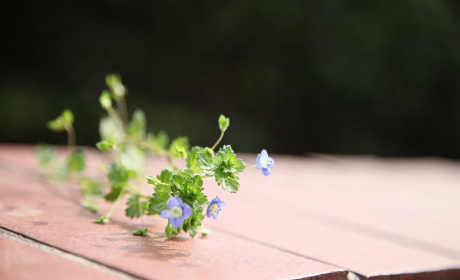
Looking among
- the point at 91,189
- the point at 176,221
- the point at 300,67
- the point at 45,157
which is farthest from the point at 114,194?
the point at 300,67

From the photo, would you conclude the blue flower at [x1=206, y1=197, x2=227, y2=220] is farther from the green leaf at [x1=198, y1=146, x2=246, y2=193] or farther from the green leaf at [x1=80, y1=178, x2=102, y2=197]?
the green leaf at [x1=80, y1=178, x2=102, y2=197]

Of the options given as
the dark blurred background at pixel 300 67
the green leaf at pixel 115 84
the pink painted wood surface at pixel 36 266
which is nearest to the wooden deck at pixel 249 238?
the pink painted wood surface at pixel 36 266

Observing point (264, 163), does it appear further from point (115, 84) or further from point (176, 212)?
point (115, 84)

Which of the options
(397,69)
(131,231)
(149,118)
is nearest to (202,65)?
(149,118)

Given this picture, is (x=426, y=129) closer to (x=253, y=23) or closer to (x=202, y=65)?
(x=253, y=23)

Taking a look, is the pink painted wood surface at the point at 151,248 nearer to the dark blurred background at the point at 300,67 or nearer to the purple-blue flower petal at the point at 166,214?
the purple-blue flower petal at the point at 166,214

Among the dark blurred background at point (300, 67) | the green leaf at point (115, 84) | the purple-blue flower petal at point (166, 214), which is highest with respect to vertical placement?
the dark blurred background at point (300, 67)

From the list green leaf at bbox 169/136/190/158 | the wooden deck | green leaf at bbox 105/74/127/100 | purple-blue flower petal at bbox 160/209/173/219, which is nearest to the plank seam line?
the wooden deck
